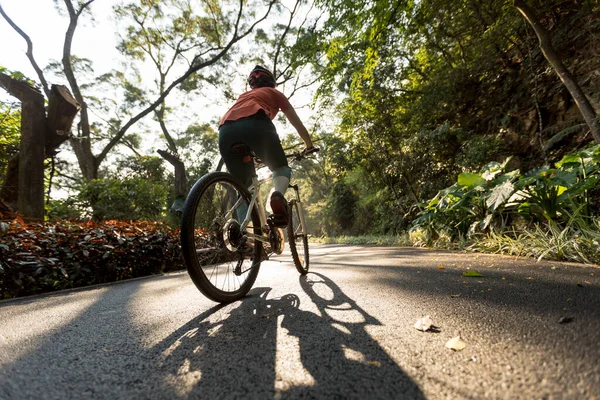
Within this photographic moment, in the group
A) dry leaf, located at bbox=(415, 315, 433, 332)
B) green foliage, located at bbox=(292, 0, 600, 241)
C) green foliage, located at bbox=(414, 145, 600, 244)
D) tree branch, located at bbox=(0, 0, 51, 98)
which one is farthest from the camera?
tree branch, located at bbox=(0, 0, 51, 98)

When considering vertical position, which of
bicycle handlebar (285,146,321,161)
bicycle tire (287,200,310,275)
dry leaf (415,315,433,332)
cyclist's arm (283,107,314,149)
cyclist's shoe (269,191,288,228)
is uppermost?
cyclist's arm (283,107,314,149)

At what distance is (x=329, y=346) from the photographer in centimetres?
94

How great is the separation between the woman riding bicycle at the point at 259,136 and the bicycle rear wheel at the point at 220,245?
0.65 ft

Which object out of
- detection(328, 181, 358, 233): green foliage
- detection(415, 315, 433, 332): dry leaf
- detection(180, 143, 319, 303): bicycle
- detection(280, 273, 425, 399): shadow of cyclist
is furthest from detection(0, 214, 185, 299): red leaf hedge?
detection(328, 181, 358, 233): green foliage

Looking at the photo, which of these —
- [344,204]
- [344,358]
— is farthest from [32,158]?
[344,204]

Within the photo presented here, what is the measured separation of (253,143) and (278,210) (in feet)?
1.78

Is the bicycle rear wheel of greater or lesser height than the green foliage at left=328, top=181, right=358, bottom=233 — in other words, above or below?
below

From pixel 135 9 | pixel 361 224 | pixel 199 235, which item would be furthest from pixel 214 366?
pixel 135 9

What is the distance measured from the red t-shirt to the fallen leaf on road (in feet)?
5.79

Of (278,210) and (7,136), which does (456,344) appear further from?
(7,136)

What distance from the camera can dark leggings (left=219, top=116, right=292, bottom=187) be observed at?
6.59 feet

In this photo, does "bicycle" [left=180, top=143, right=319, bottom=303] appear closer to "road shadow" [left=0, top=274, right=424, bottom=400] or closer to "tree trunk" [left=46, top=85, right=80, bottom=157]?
"road shadow" [left=0, top=274, right=424, bottom=400]

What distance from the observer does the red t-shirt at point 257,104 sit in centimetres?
203

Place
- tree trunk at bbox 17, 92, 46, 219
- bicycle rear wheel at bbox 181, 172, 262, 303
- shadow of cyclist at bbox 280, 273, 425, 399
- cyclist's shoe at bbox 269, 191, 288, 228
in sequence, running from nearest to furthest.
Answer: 1. shadow of cyclist at bbox 280, 273, 425, 399
2. bicycle rear wheel at bbox 181, 172, 262, 303
3. cyclist's shoe at bbox 269, 191, 288, 228
4. tree trunk at bbox 17, 92, 46, 219
